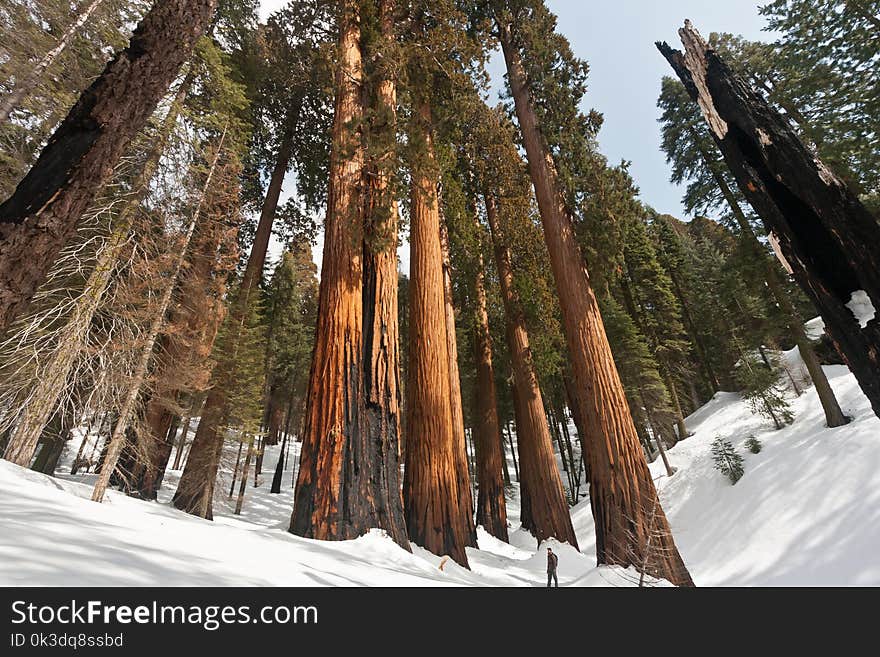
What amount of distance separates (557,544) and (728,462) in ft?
19.9

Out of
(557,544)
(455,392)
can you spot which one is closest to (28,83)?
(455,392)

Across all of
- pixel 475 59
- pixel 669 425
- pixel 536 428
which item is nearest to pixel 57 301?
pixel 475 59

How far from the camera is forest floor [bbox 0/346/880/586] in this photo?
1.52 metres

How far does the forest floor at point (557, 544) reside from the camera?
1.52 metres

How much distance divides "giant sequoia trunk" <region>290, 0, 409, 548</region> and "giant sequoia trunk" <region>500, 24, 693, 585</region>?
126 inches

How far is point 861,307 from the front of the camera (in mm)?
1513

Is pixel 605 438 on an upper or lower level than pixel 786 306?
lower

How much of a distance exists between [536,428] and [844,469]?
6.03 metres

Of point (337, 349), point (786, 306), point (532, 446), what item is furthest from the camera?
point (786, 306)

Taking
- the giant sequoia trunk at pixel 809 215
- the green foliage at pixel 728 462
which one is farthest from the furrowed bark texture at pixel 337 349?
the green foliage at pixel 728 462

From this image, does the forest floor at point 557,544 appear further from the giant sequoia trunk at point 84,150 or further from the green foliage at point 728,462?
the giant sequoia trunk at point 84,150

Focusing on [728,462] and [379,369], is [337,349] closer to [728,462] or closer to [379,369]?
[379,369]

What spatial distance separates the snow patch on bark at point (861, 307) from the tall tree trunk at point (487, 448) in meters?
10.6
